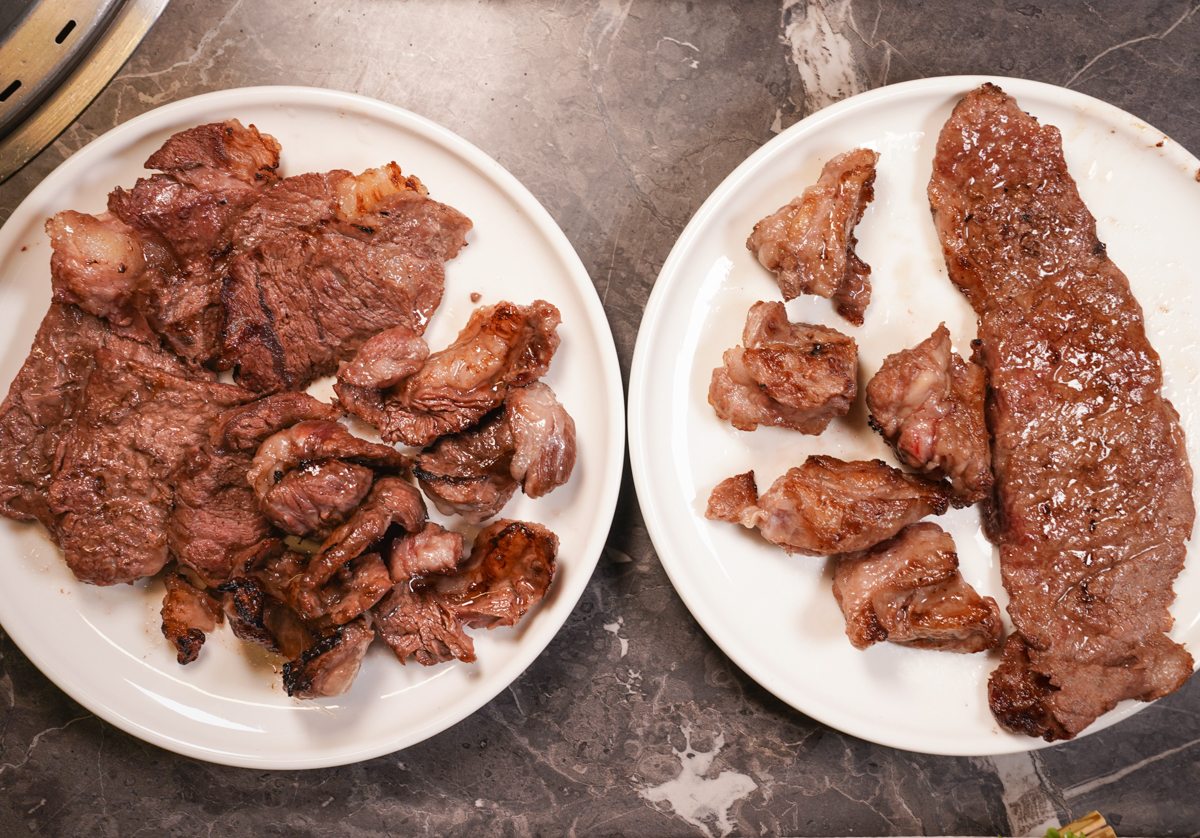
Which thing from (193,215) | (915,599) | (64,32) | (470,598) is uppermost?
(64,32)

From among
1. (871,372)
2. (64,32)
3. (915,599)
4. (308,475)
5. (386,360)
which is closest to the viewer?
(308,475)

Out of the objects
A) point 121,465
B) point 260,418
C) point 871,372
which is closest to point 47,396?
point 121,465

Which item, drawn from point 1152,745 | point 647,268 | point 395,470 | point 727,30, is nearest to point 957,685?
point 1152,745

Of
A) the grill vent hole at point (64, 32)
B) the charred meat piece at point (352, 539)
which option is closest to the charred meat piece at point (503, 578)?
the charred meat piece at point (352, 539)

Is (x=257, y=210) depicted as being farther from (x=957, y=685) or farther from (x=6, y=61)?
(x=957, y=685)

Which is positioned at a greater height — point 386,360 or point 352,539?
point 386,360

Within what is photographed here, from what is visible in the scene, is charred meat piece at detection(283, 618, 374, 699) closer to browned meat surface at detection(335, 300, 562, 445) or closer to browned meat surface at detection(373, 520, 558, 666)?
browned meat surface at detection(373, 520, 558, 666)

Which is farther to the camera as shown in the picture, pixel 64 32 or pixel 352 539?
pixel 64 32

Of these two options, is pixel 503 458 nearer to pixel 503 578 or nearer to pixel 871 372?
pixel 503 578
